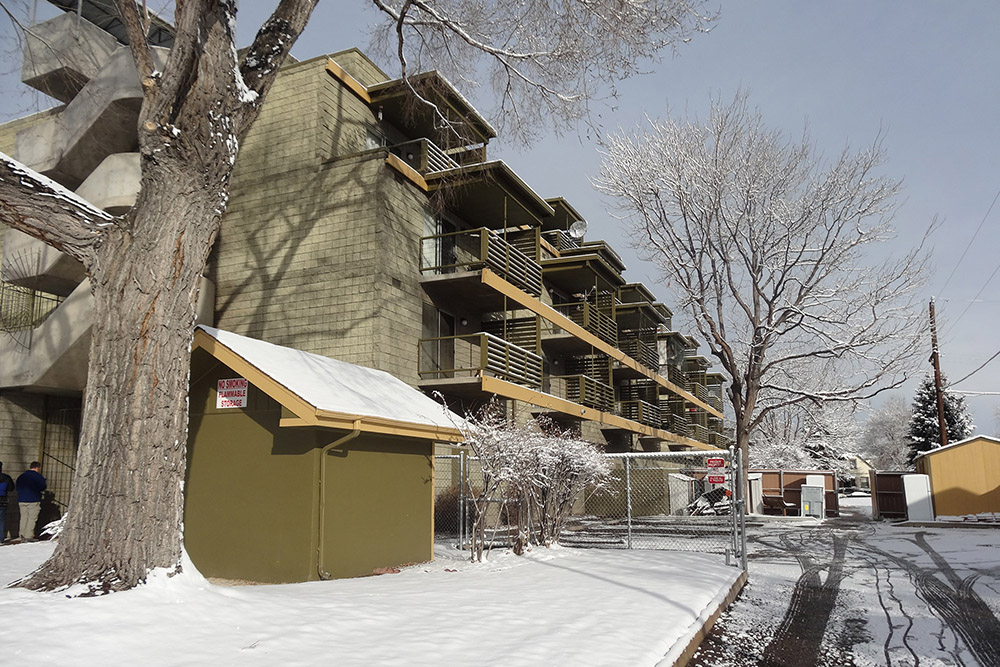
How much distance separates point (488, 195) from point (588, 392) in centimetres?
1043

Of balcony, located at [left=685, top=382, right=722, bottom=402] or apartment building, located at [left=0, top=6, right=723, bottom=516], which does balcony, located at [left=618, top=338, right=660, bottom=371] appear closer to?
apartment building, located at [left=0, top=6, right=723, bottom=516]

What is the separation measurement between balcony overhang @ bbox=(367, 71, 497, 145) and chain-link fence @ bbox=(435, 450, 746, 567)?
8848 millimetres

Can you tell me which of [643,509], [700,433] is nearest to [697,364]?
[700,433]

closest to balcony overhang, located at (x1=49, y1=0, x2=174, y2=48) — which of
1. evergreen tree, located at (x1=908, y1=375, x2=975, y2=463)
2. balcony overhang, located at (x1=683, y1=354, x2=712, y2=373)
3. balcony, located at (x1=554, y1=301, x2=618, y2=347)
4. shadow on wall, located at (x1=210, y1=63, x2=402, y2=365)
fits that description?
shadow on wall, located at (x1=210, y1=63, x2=402, y2=365)

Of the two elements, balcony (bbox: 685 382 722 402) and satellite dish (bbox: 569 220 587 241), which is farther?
balcony (bbox: 685 382 722 402)

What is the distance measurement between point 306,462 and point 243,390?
5.00 ft

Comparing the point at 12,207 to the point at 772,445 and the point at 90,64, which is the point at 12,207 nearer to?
the point at 90,64

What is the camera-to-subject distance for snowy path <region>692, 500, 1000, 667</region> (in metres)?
6.76

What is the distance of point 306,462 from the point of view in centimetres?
984

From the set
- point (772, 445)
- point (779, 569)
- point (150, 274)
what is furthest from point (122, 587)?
point (772, 445)

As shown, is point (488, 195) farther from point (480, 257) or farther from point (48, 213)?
point (48, 213)

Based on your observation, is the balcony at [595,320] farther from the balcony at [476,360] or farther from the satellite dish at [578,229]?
the balcony at [476,360]

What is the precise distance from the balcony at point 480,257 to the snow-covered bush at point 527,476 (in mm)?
6061

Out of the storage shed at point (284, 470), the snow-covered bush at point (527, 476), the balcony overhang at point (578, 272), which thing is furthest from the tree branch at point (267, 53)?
the balcony overhang at point (578, 272)
